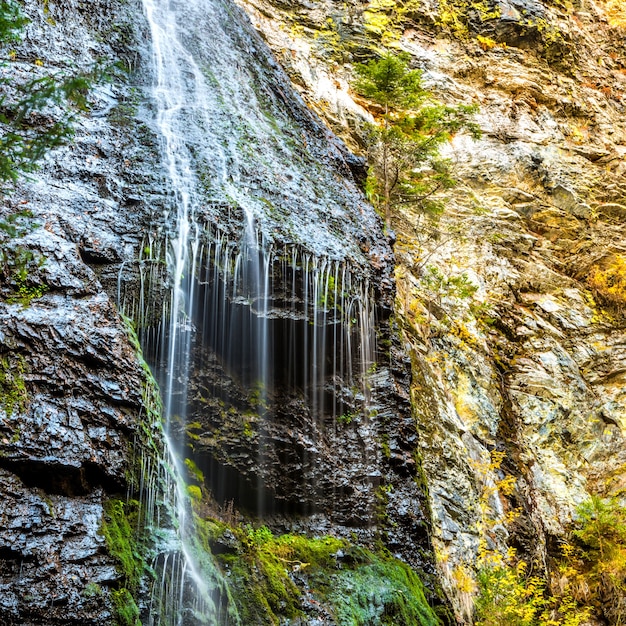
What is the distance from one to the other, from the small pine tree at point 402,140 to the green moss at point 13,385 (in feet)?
25.2

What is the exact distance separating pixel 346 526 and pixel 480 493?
9.52ft

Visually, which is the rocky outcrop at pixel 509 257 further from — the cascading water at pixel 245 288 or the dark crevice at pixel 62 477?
the dark crevice at pixel 62 477

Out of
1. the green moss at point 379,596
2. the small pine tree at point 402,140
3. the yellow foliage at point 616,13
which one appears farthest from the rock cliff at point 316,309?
the yellow foliage at point 616,13

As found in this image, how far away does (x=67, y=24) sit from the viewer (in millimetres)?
8305

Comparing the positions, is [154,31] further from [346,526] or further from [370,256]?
[346,526]

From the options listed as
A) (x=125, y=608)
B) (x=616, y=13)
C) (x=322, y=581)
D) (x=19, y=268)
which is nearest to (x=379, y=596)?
(x=322, y=581)

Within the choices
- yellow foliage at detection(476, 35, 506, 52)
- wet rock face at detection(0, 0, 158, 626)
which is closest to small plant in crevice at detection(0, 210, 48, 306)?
wet rock face at detection(0, 0, 158, 626)

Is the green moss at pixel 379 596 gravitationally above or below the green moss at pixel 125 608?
below

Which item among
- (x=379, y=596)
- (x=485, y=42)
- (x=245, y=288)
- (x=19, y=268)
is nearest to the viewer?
(x=19, y=268)

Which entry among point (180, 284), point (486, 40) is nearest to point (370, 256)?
point (180, 284)

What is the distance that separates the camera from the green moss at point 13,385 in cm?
397

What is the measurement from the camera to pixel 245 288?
22.4 ft

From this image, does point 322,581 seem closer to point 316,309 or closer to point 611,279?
point 316,309

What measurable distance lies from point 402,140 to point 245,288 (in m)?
6.18
